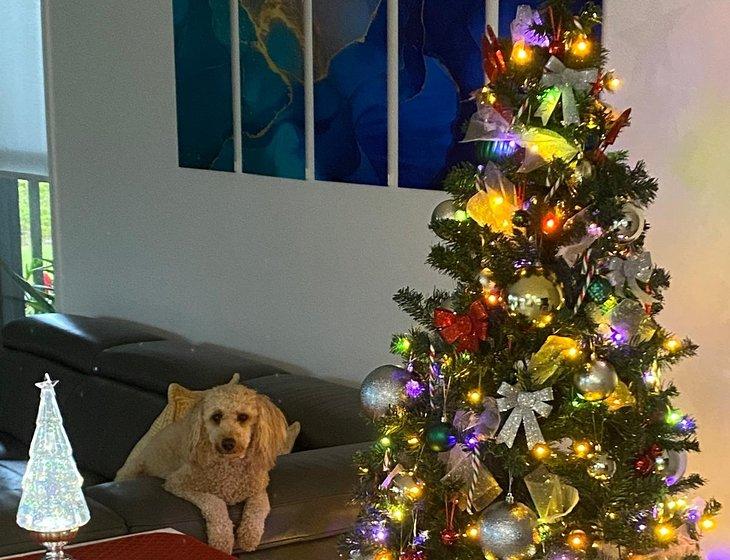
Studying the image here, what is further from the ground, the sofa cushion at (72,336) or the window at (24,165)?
the window at (24,165)

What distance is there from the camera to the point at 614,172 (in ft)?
6.57

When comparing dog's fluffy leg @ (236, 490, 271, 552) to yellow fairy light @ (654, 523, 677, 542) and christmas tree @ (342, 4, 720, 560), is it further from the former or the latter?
yellow fairy light @ (654, 523, 677, 542)

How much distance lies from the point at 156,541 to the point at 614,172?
42.5 inches

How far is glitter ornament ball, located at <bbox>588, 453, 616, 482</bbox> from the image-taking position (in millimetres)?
1984

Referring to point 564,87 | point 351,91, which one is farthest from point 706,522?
point 351,91

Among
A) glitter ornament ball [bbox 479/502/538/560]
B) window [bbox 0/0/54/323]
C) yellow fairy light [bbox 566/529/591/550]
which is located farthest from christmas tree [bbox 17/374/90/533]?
window [bbox 0/0/54/323]

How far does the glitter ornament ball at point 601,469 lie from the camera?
6.51 ft

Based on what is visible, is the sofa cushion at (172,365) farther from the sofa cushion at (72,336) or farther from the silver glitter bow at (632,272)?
the silver glitter bow at (632,272)

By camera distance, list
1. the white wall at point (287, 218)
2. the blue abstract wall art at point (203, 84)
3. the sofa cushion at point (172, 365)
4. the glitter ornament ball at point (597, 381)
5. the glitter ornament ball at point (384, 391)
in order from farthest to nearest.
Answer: the blue abstract wall art at point (203, 84), the sofa cushion at point (172, 365), the white wall at point (287, 218), the glitter ornament ball at point (384, 391), the glitter ornament ball at point (597, 381)

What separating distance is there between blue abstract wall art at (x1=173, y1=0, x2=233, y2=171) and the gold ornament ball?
231 centimetres

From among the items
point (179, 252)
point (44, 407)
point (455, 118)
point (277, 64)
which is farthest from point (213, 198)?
point (44, 407)

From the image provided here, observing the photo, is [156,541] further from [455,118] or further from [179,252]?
[179,252]

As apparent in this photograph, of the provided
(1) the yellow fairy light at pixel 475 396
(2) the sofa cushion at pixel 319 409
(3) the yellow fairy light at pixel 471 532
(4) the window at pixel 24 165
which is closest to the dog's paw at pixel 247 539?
(2) the sofa cushion at pixel 319 409

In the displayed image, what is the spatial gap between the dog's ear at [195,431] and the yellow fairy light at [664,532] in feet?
3.67
